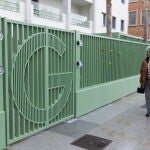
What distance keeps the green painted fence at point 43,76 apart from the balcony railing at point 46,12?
10109 mm

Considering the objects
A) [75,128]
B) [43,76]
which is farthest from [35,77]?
[75,128]

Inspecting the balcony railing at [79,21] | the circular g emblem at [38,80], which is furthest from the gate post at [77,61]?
the balcony railing at [79,21]

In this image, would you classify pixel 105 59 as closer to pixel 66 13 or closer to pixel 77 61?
pixel 77 61

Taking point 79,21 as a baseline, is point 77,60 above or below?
below

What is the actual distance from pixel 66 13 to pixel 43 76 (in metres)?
15.4

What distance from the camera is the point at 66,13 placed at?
1994cm

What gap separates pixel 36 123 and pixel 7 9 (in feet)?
36.1

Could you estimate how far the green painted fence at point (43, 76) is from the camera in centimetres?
449

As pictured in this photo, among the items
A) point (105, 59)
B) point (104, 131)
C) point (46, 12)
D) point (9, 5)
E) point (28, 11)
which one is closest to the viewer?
point (104, 131)

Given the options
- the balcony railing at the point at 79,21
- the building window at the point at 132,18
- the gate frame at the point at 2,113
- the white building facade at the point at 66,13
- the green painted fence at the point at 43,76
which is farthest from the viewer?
the building window at the point at 132,18

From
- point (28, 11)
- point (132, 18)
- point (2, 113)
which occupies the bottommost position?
point (2, 113)

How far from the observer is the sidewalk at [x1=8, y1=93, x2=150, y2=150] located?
4738 millimetres

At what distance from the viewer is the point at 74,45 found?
6410 mm

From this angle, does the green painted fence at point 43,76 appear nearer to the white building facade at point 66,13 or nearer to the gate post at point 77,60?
the gate post at point 77,60
